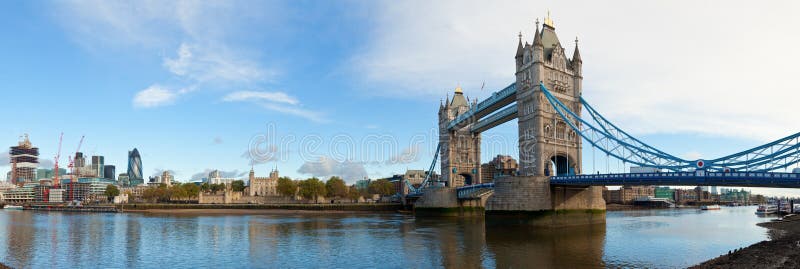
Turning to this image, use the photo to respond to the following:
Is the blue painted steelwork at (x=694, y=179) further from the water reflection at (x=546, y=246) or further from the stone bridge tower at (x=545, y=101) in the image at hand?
the stone bridge tower at (x=545, y=101)

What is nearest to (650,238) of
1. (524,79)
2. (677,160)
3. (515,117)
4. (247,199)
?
(677,160)

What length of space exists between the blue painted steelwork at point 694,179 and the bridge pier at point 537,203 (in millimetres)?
1877

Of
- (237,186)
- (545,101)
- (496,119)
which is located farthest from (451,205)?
(237,186)

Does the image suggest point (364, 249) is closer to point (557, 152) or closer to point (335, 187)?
point (557, 152)

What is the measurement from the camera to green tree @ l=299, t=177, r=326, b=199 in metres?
124

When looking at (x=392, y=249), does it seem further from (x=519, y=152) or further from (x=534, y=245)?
(x=519, y=152)

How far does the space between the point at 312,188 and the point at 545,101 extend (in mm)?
76609

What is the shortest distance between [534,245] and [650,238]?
497 inches

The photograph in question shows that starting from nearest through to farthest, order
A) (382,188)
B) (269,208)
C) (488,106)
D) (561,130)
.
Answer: (561,130)
(488,106)
(269,208)
(382,188)

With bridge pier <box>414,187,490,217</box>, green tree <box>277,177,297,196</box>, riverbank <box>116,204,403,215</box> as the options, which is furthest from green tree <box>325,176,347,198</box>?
bridge pier <box>414,187,490,217</box>

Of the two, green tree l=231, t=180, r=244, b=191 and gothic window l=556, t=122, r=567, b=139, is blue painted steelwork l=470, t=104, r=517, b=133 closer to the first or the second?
gothic window l=556, t=122, r=567, b=139

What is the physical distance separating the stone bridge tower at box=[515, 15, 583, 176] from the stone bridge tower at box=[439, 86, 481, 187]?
87.8ft

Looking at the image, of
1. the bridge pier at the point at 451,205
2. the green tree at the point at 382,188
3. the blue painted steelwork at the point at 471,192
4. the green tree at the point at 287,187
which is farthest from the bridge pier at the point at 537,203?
the green tree at the point at 382,188

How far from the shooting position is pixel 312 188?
124188 millimetres
